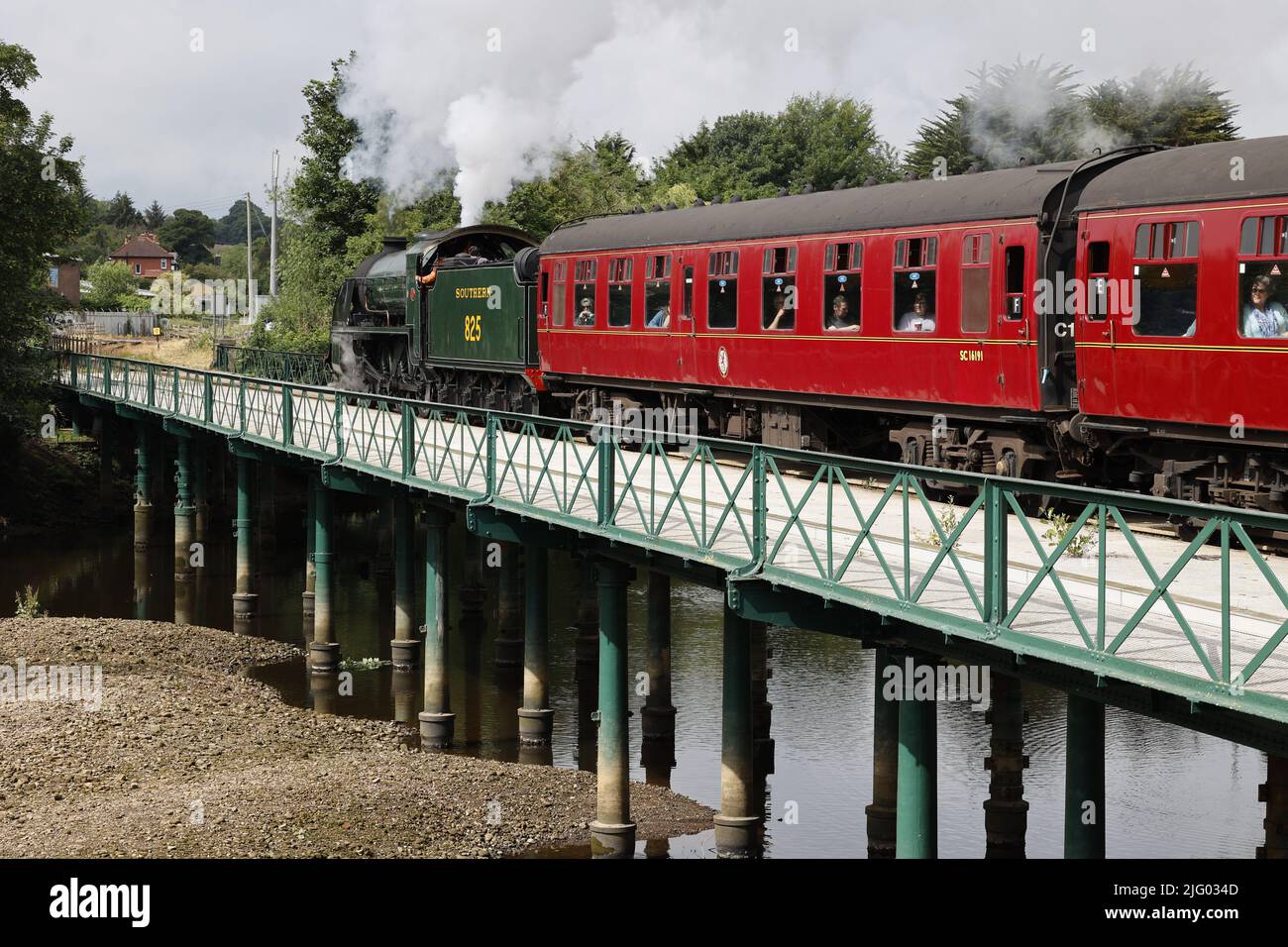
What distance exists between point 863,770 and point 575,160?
37401mm

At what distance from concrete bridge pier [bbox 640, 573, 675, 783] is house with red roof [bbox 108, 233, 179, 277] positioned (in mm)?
107453

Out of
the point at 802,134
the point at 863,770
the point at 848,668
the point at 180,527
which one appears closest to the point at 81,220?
the point at 180,527

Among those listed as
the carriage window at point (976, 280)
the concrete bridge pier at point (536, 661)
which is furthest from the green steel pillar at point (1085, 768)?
the concrete bridge pier at point (536, 661)

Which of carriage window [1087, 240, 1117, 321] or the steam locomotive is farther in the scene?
carriage window [1087, 240, 1117, 321]

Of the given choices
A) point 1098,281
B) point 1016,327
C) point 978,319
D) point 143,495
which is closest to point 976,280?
point 978,319

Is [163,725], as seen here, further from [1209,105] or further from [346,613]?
[1209,105]

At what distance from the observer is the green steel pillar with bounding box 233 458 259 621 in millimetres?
28967

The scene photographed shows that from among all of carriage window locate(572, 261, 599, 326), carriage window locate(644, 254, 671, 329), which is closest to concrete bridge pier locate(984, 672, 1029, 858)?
carriage window locate(644, 254, 671, 329)

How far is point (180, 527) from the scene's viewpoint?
110 ft

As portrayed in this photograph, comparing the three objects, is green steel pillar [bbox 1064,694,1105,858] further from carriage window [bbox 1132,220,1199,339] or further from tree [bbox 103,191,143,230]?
tree [bbox 103,191,143,230]

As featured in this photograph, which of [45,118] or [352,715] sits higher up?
[45,118]

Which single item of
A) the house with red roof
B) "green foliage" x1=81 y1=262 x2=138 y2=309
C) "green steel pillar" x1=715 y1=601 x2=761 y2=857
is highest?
the house with red roof

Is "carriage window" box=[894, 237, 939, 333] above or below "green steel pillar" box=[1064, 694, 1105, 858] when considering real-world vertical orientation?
above

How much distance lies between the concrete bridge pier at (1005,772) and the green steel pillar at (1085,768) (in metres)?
5.08
